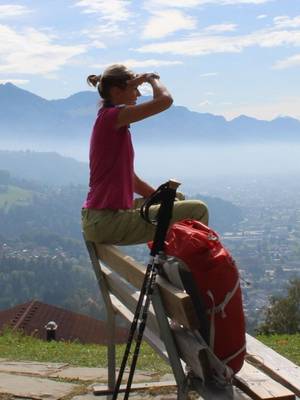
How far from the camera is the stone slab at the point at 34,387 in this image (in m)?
5.07

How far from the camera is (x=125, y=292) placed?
14.2ft

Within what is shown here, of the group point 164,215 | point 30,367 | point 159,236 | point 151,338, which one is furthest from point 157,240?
point 30,367

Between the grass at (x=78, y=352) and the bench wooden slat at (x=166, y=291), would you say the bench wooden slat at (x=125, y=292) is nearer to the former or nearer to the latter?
the bench wooden slat at (x=166, y=291)

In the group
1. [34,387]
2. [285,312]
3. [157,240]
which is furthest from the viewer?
[285,312]

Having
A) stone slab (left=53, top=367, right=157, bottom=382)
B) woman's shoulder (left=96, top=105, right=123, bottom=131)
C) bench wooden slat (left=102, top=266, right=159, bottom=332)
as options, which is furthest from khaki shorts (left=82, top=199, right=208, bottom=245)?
stone slab (left=53, top=367, right=157, bottom=382)

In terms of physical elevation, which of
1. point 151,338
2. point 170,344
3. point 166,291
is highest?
point 166,291

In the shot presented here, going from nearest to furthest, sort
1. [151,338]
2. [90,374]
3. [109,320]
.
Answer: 1. [151,338]
2. [109,320]
3. [90,374]

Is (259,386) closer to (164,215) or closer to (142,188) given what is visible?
(164,215)

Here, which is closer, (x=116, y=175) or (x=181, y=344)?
(x=181, y=344)

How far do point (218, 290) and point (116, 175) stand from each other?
5.08 feet

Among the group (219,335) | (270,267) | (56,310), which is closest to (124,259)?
(219,335)

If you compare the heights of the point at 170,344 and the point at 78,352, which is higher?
the point at 170,344

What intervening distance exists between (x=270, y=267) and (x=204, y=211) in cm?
15280

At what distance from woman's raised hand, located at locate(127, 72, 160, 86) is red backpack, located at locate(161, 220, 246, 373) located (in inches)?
54.1
